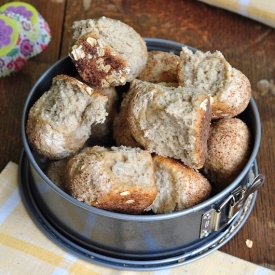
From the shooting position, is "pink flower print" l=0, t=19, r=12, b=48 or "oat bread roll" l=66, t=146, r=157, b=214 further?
"pink flower print" l=0, t=19, r=12, b=48

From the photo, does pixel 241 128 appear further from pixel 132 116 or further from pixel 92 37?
pixel 92 37

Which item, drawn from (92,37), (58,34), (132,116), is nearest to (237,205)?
(132,116)

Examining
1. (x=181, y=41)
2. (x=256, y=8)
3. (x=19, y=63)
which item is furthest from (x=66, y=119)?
(x=256, y=8)

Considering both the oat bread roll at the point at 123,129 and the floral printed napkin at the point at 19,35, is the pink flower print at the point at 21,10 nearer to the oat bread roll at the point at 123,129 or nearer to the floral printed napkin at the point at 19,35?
the floral printed napkin at the point at 19,35

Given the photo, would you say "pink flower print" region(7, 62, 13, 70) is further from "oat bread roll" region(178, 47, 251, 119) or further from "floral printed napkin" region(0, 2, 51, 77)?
"oat bread roll" region(178, 47, 251, 119)

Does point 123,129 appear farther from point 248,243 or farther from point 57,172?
point 248,243


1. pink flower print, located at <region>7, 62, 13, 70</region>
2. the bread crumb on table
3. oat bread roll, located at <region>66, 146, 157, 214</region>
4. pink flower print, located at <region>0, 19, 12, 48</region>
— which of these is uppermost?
oat bread roll, located at <region>66, 146, 157, 214</region>

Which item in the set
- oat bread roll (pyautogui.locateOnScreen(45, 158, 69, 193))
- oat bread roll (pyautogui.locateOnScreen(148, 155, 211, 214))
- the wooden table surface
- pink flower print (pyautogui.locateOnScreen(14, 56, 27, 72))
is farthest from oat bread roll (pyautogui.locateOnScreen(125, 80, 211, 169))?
pink flower print (pyautogui.locateOnScreen(14, 56, 27, 72))

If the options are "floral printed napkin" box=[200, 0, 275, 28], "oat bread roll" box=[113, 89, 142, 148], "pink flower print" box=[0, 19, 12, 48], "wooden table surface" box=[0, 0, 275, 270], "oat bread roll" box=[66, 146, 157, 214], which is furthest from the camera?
"floral printed napkin" box=[200, 0, 275, 28]
